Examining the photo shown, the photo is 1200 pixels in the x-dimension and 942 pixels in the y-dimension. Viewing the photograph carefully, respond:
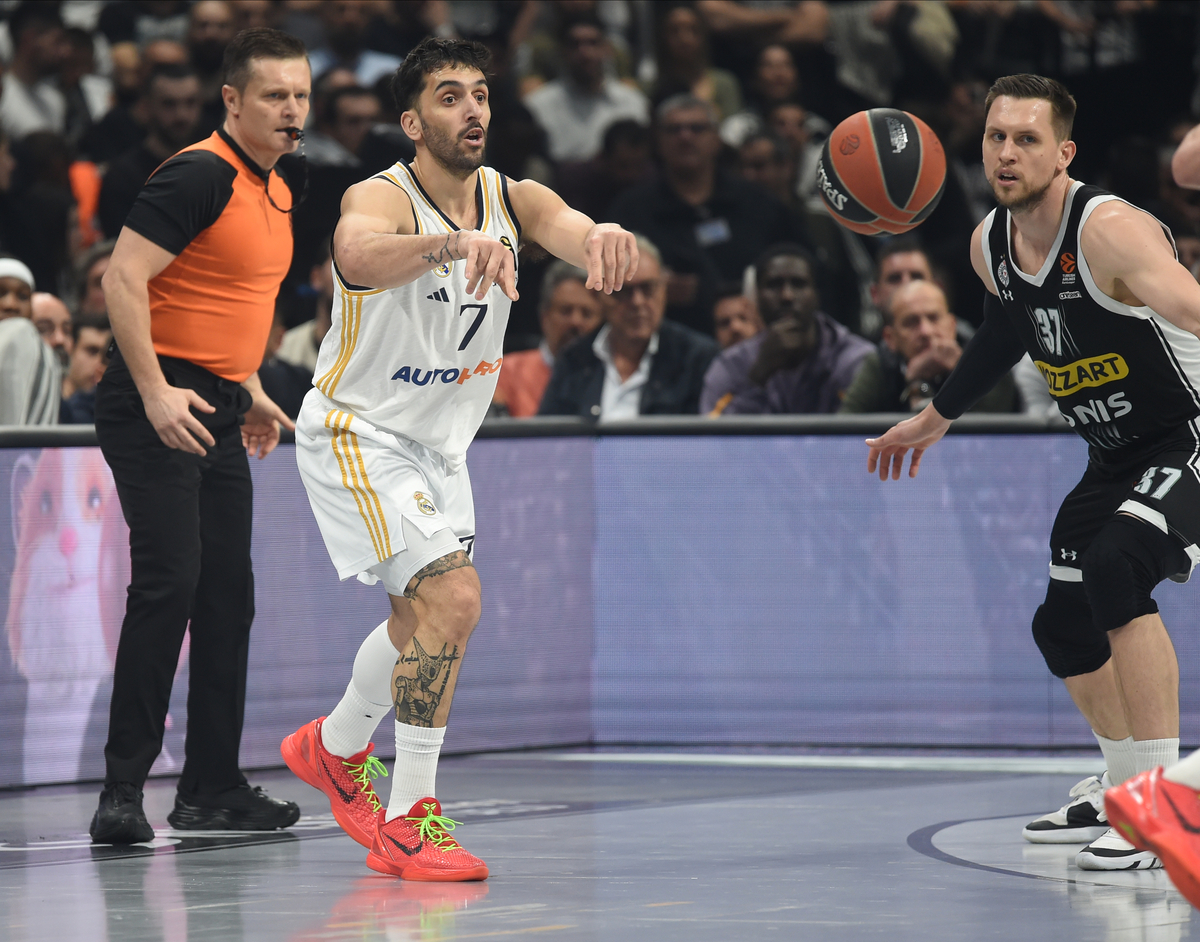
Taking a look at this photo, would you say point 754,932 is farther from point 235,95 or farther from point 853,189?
point 235,95

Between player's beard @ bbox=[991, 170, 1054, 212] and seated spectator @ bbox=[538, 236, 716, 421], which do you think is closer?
player's beard @ bbox=[991, 170, 1054, 212]

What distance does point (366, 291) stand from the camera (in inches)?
197

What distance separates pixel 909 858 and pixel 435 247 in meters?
2.20

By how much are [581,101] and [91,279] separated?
3577 mm

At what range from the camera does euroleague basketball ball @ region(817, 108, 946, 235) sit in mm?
5879

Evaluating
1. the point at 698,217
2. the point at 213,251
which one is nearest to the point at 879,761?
the point at 213,251

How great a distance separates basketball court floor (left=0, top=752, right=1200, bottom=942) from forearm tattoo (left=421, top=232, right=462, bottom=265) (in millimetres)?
1634

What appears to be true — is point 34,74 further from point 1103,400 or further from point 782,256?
point 1103,400

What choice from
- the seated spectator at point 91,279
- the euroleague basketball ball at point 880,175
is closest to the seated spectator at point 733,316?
the euroleague basketball ball at point 880,175

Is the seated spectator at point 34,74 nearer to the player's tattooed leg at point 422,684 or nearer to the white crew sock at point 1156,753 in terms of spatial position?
the player's tattooed leg at point 422,684

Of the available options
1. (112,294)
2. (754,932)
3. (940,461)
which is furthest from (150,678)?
(940,461)

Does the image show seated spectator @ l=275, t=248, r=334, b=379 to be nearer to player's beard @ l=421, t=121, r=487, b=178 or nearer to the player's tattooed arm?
player's beard @ l=421, t=121, r=487, b=178

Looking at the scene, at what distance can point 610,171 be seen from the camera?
10664 millimetres

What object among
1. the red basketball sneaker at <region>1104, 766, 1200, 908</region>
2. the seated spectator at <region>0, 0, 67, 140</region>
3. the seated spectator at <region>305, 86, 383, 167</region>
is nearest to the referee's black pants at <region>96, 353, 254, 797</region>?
the red basketball sneaker at <region>1104, 766, 1200, 908</region>
